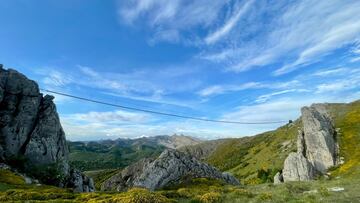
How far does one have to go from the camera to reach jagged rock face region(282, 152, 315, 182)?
112 m

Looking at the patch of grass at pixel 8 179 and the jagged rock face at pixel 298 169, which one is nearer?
the patch of grass at pixel 8 179

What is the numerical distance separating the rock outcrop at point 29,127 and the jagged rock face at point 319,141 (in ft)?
250

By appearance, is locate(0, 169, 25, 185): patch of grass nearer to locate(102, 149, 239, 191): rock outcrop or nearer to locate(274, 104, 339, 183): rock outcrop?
locate(102, 149, 239, 191): rock outcrop

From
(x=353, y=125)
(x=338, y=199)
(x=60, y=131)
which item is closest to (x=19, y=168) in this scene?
(x=60, y=131)

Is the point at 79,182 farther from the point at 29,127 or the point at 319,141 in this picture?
the point at 319,141

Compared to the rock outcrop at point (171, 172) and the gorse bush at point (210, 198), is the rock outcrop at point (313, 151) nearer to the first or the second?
the rock outcrop at point (171, 172)

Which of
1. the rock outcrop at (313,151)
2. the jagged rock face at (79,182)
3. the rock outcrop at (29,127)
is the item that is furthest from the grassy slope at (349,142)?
the rock outcrop at (29,127)

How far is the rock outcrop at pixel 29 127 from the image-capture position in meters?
75.6

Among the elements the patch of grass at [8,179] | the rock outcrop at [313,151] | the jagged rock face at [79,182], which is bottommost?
the jagged rock face at [79,182]

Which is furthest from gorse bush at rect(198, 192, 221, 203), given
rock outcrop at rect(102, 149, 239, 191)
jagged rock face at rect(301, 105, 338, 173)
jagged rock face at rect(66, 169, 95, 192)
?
jagged rock face at rect(301, 105, 338, 173)

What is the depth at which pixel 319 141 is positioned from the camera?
117 m

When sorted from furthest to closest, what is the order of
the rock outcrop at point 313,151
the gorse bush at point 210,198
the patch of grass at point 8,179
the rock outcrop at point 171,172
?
the rock outcrop at point 313,151, the rock outcrop at point 171,172, the patch of grass at point 8,179, the gorse bush at point 210,198

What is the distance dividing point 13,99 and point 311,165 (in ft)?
307

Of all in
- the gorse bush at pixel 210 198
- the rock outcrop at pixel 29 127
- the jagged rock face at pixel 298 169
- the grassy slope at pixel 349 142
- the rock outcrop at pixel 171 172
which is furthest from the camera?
the jagged rock face at pixel 298 169
